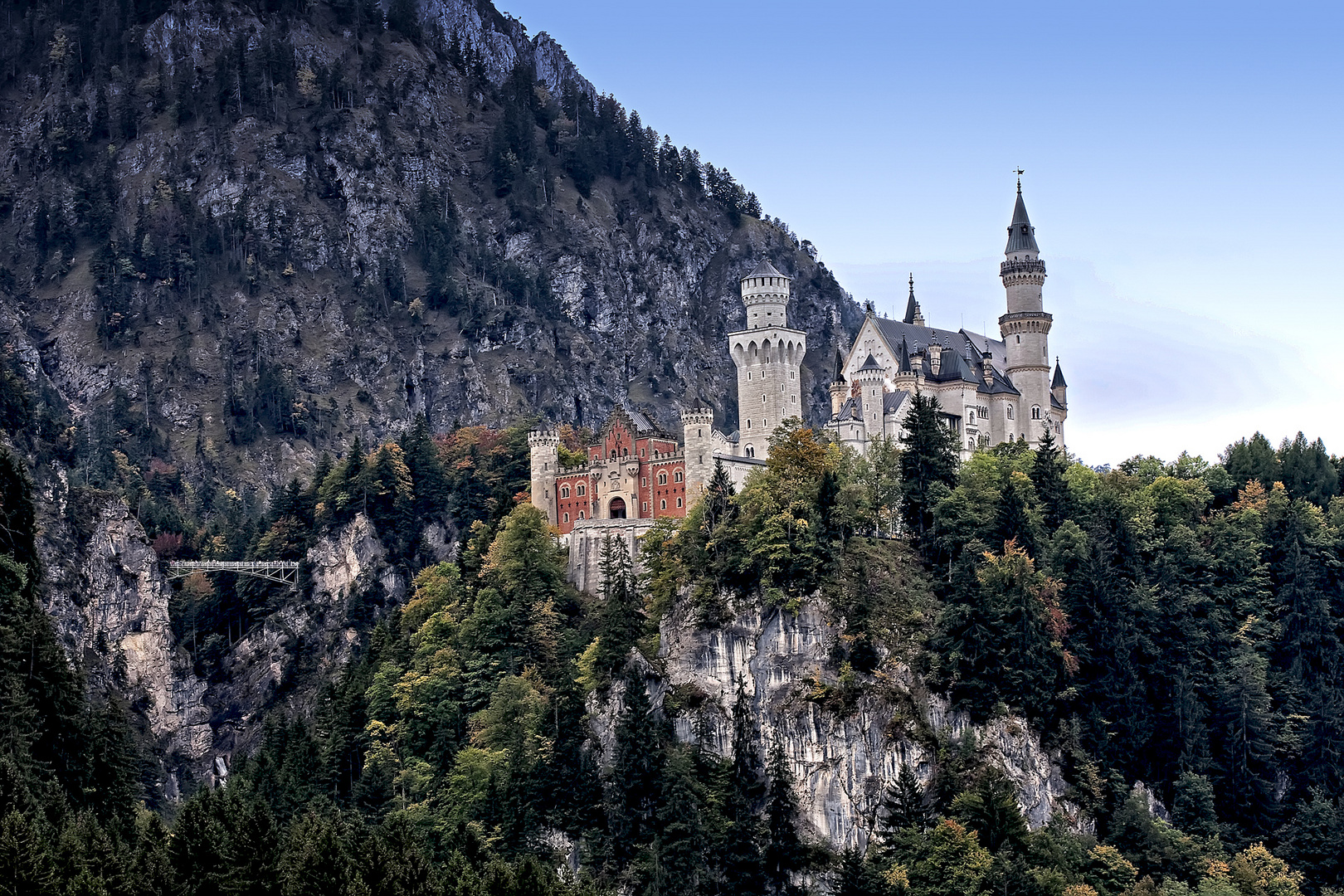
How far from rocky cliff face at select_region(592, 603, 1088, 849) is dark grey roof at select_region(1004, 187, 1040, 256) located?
4203 centimetres

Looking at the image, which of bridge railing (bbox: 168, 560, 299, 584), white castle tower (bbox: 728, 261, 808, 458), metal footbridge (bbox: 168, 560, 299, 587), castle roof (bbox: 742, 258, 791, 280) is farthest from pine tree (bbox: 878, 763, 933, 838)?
bridge railing (bbox: 168, 560, 299, 584)

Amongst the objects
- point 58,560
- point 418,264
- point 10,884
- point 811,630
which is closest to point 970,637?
point 811,630

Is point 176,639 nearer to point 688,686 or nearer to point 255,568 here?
point 255,568

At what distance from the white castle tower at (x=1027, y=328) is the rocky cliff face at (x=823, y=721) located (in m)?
33.3

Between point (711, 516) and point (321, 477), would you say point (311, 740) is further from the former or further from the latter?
point (321, 477)

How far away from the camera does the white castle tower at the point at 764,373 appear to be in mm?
104875

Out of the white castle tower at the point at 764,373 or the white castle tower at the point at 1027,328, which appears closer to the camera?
the white castle tower at the point at 764,373

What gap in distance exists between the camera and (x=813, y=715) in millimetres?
87188

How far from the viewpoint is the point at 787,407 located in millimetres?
104938

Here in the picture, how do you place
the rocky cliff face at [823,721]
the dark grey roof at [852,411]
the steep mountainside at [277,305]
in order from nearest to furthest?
the rocky cliff face at [823,721] → the dark grey roof at [852,411] → the steep mountainside at [277,305]

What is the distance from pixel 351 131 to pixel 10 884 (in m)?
152

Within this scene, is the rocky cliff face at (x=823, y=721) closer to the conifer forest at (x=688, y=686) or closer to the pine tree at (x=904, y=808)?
the conifer forest at (x=688, y=686)

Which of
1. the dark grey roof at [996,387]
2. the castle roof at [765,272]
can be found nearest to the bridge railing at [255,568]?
the castle roof at [765,272]

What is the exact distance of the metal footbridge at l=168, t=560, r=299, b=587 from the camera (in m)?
125
